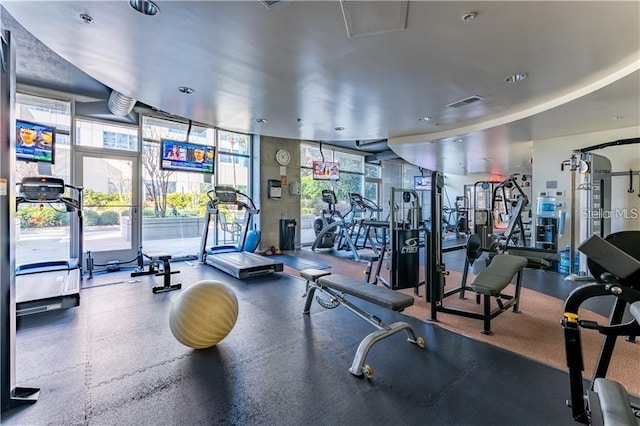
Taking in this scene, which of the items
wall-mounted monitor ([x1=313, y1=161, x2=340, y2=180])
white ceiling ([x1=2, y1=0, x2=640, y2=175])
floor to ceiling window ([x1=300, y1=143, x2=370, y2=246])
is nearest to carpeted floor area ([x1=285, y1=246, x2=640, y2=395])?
white ceiling ([x1=2, y1=0, x2=640, y2=175])

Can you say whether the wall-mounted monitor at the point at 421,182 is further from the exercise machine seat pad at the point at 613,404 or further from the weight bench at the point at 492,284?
the exercise machine seat pad at the point at 613,404

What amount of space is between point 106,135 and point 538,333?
754 cm

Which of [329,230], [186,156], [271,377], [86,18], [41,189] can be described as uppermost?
[86,18]

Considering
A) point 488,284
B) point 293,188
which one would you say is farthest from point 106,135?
point 488,284

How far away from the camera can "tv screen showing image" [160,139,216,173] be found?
6.20 meters

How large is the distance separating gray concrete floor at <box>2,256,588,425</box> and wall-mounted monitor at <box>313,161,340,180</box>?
5.96 meters

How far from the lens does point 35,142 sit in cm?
482

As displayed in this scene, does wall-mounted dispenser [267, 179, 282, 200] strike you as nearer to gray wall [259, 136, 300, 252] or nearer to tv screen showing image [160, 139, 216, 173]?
gray wall [259, 136, 300, 252]

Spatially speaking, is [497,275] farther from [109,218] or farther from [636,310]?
[109,218]

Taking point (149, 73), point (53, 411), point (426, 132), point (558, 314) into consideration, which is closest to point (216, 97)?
point (149, 73)

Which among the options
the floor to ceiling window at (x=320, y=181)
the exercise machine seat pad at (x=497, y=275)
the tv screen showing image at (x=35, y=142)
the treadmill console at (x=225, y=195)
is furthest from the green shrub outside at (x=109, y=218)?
the exercise machine seat pad at (x=497, y=275)

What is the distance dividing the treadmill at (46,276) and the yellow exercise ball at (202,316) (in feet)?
6.53

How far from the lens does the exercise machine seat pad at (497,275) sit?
295 centimetres

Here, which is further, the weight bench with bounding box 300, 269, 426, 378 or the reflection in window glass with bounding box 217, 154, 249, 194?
the reflection in window glass with bounding box 217, 154, 249, 194
